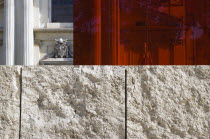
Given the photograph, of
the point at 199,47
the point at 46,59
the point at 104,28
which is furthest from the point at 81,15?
the point at 46,59

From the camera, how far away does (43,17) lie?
23.5 metres

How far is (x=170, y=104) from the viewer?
10.2ft

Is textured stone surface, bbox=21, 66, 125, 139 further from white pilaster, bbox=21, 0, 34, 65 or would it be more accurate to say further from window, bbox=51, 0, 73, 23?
window, bbox=51, 0, 73, 23

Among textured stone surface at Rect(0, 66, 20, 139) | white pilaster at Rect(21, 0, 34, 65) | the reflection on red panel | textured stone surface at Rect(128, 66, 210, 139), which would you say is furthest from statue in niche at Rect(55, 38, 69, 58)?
textured stone surface at Rect(128, 66, 210, 139)

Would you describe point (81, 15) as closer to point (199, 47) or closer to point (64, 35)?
point (199, 47)

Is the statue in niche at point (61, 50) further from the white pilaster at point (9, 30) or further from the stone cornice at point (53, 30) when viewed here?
the white pilaster at point (9, 30)

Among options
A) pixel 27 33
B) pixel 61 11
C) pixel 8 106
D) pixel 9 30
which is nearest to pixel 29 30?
pixel 27 33

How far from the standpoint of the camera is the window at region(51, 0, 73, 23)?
922 inches

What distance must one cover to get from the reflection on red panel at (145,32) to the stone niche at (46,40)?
1836 centimetres

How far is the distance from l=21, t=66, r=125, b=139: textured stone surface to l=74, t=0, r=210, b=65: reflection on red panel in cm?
100

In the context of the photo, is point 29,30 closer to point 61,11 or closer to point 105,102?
point 61,11

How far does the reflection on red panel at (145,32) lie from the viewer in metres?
4.06

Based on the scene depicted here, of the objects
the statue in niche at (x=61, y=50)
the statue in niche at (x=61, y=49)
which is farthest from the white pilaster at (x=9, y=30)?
the statue in niche at (x=61, y=49)

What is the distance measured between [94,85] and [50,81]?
321 millimetres
